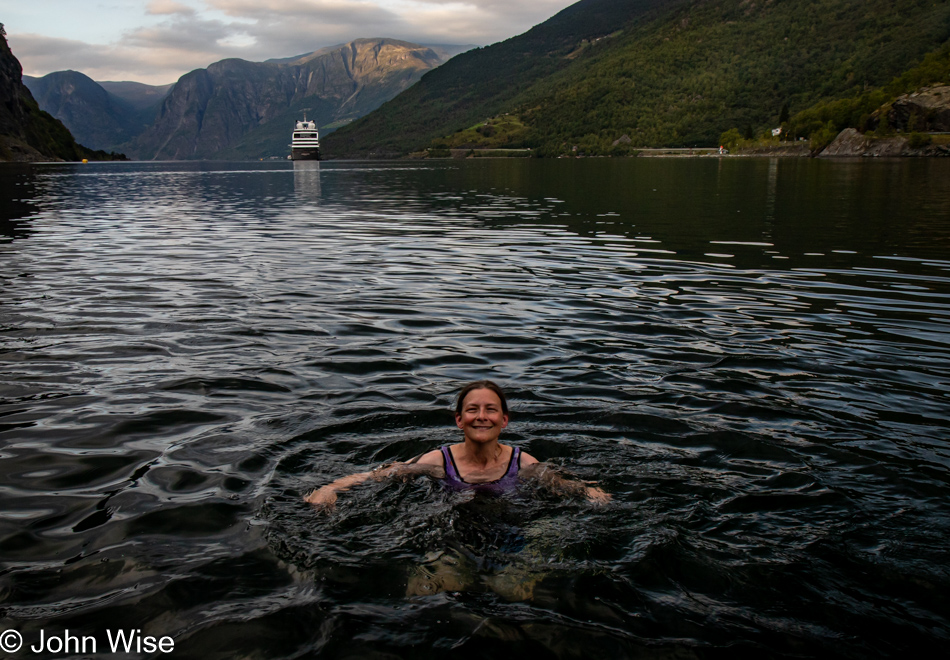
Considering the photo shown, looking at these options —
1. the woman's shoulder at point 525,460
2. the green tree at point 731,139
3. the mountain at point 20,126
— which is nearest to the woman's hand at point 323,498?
the woman's shoulder at point 525,460

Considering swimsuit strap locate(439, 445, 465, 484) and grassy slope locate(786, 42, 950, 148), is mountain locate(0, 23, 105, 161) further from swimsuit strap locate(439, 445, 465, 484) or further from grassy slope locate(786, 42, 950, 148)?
grassy slope locate(786, 42, 950, 148)

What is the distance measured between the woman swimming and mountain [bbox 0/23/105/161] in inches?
6102

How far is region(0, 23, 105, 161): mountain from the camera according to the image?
137 meters

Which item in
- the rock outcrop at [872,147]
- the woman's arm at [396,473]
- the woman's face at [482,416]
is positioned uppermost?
the rock outcrop at [872,147]

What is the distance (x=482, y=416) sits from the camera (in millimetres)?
5750

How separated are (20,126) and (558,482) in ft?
590

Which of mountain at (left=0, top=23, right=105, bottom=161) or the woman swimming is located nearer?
the woman swimming

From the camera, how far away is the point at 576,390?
28.0 feet

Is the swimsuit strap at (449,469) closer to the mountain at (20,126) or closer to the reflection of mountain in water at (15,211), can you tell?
the reflection of mountain in water at (15,211)

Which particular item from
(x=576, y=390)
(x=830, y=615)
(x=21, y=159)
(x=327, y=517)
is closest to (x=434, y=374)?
(x=576, y=390)

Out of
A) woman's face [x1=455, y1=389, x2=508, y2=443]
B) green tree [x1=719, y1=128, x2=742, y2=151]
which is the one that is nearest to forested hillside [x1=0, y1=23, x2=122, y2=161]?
woman's face [x1=455, y1=389, x2=508, y2=443]

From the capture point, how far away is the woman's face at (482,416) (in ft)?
19.0

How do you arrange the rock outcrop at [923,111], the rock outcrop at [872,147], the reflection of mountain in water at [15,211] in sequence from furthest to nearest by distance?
the rock outcrop at [923,111]
the rock outcrop at [872,147]
the reflection of mountain in water at [15,211]

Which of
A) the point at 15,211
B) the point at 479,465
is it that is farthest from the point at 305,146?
the point at 479,465
